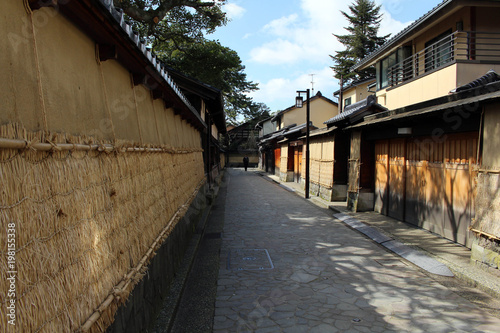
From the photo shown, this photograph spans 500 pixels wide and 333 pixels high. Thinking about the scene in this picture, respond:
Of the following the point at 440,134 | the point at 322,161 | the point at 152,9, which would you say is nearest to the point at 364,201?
the point at 440,134

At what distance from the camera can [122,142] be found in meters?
3.78

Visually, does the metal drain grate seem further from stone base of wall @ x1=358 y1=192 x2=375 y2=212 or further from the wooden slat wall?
stone base of wall @ x1=358 y1=192 x2=375 y2=212

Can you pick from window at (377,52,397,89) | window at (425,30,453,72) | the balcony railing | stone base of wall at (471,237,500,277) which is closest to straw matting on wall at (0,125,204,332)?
stone base of wall at (471,237,500,277)

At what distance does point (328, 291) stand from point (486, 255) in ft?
10.1

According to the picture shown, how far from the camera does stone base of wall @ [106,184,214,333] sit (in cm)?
323

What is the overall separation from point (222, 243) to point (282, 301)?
3.97 m

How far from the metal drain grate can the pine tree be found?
40.5 meters

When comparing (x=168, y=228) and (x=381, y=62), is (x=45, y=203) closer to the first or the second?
(x=168, y=228)

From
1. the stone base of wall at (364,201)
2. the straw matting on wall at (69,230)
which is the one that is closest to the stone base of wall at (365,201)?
the stone base of wall at (364,201)

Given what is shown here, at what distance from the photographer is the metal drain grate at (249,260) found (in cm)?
735

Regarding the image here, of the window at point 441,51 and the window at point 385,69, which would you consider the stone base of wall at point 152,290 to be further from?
the window at point 385,69

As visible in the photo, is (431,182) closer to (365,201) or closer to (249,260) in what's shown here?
(365,201)

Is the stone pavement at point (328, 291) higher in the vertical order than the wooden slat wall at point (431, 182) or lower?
lower

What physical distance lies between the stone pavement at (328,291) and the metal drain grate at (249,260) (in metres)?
0.02
